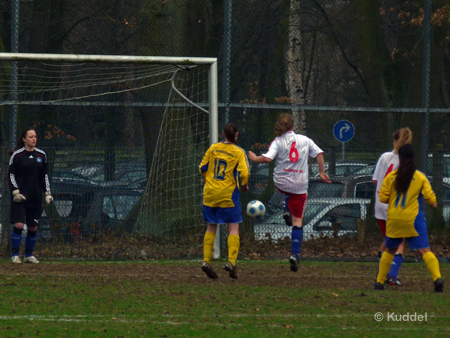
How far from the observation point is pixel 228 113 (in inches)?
424

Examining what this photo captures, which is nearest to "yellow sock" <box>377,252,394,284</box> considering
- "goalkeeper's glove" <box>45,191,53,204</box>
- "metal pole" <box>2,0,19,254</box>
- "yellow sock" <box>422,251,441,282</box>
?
"yellow sock" <box>422,251,441,282</box>

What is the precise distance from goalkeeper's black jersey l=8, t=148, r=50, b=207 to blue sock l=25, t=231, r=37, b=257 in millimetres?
423

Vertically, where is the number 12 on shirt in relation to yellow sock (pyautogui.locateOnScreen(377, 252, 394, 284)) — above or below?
above

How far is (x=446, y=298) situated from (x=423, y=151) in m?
4.83

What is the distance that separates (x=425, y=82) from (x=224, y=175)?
16.7ft

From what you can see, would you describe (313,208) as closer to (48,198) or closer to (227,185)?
(227,185)

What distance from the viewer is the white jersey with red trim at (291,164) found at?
864 centimetres

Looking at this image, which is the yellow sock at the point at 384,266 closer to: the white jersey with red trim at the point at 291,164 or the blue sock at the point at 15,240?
the white jersey with red trim at the point at 291,164

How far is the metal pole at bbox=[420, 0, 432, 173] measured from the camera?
37.1ft

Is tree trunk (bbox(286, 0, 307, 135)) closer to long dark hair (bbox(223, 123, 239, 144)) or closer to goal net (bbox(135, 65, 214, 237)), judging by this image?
goal net (bbox(135, 65, 214, 237))

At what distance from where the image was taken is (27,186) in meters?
9.70

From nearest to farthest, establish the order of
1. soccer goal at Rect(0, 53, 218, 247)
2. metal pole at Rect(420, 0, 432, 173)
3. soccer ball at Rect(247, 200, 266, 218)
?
1. soccer ball at Rect(247, 200, 266, 218)
2. soccer goal at Rect(0, 53, 218, 247)
3. metal pole at Rect(420, 0, 432, 173)

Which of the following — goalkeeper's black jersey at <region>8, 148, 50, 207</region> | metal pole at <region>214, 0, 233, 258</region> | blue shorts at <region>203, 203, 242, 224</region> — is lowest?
blue shorts at <region>203, 203, 242, 224</region>

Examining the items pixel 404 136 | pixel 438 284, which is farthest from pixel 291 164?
pixel 438 284
